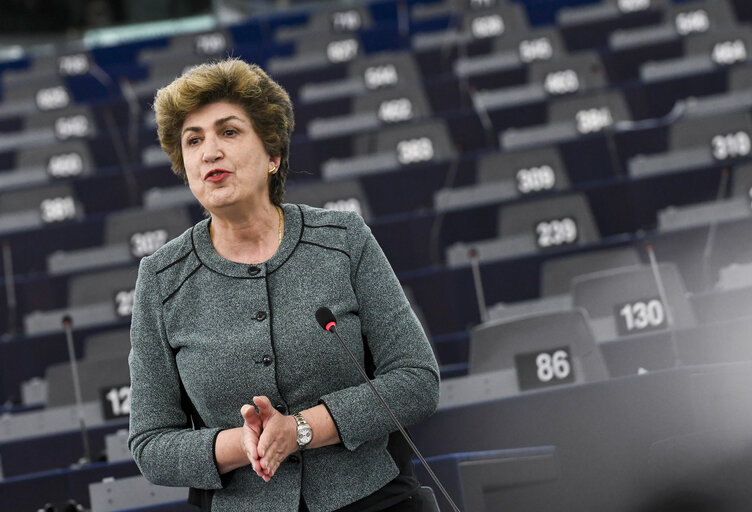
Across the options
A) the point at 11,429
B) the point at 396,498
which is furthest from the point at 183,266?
the point at 11,429

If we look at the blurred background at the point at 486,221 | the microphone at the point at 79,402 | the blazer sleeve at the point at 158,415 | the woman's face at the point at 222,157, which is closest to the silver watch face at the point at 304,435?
the blazer sleeve at the point at 158,415

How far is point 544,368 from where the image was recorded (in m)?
2.78

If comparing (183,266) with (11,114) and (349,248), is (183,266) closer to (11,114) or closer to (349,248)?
(349,248)

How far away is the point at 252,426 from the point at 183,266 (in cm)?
26

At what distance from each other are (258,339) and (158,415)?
16 centimetres

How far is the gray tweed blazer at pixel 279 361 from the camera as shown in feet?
4.29

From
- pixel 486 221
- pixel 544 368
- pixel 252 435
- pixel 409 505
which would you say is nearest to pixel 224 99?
pixel 252 435

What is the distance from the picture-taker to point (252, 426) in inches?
48.6

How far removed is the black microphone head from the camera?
129 cm

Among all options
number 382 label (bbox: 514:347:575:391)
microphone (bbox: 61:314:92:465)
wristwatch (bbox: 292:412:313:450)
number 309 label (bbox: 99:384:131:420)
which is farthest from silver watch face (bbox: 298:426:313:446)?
number 309 label (bbox: 99:384:131:420)

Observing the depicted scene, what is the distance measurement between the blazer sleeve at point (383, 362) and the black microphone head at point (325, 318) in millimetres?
83

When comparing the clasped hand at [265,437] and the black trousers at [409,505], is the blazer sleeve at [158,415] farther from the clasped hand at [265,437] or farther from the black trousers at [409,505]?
the black trousers at [409,505]

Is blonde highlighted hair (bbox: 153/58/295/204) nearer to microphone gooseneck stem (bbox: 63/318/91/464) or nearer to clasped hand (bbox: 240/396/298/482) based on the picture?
clasped hand (bbox: 240/396/298/482)

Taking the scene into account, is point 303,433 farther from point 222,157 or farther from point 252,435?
point 222,157
